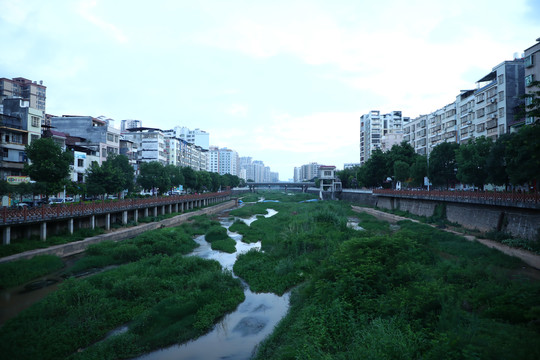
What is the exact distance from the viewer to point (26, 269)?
62.9 ft

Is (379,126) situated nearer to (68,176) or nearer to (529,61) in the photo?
(529,61)

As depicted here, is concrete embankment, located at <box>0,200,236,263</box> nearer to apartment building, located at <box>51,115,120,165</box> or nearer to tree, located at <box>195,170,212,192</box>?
apartment building, located at <box>51,115,120,165</box>

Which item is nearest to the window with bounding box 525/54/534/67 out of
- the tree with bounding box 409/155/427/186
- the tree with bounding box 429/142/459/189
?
the tree with bounding box 429/142/459/189

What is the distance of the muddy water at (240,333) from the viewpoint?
38.0ft

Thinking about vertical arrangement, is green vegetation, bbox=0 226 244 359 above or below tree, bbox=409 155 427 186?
below

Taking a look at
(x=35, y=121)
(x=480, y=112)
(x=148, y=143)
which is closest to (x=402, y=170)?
(x=480, y=112)

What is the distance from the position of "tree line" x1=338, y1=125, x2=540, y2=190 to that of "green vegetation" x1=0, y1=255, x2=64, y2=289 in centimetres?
2706

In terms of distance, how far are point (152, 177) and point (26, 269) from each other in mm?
36388

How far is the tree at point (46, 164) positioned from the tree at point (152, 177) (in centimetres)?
2437

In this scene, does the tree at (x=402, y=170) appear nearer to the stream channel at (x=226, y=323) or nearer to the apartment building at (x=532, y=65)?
the apartment building at (x=532, y=65)

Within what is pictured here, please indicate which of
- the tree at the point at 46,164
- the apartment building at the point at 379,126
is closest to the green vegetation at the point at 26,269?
the tree at the point at 46,164

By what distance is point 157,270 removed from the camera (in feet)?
63.4

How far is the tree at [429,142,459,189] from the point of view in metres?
44.9

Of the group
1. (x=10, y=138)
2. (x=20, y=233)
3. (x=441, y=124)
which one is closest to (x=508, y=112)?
(x=441, y=124)
